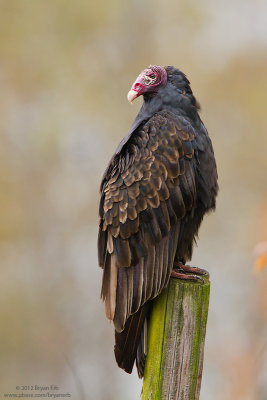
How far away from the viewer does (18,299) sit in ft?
32.1

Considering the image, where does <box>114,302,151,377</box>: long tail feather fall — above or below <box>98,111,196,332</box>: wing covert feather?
below

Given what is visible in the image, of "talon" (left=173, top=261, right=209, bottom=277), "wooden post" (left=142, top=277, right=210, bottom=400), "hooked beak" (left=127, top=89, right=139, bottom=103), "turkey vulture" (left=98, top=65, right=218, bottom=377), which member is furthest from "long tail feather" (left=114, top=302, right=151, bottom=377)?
"hooked beak" (left=127, top=89, right=139, bottom=103)

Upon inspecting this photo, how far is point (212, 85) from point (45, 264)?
12.1ft

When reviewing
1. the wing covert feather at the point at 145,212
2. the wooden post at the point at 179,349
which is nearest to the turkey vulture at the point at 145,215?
the wing covert feather at the point at 145,212

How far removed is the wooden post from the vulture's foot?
0.57ft

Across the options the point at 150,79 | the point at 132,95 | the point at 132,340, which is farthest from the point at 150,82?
the point at 132,340

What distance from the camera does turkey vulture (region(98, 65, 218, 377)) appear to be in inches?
131

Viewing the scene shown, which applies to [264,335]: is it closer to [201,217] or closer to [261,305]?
[261,305]

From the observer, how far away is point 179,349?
303cm

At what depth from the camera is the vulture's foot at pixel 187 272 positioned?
3.31 m

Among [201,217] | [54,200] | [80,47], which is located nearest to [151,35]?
[80,47]

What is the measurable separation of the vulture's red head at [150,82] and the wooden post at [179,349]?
123 cm

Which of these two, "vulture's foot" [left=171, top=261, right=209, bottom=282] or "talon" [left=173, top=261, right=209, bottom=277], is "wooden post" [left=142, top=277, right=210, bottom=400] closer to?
"vulture's foot" [left=171, top=261, right=209, bottom=282]

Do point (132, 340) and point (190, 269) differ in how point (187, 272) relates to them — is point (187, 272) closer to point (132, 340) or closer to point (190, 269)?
point (190, 269)
